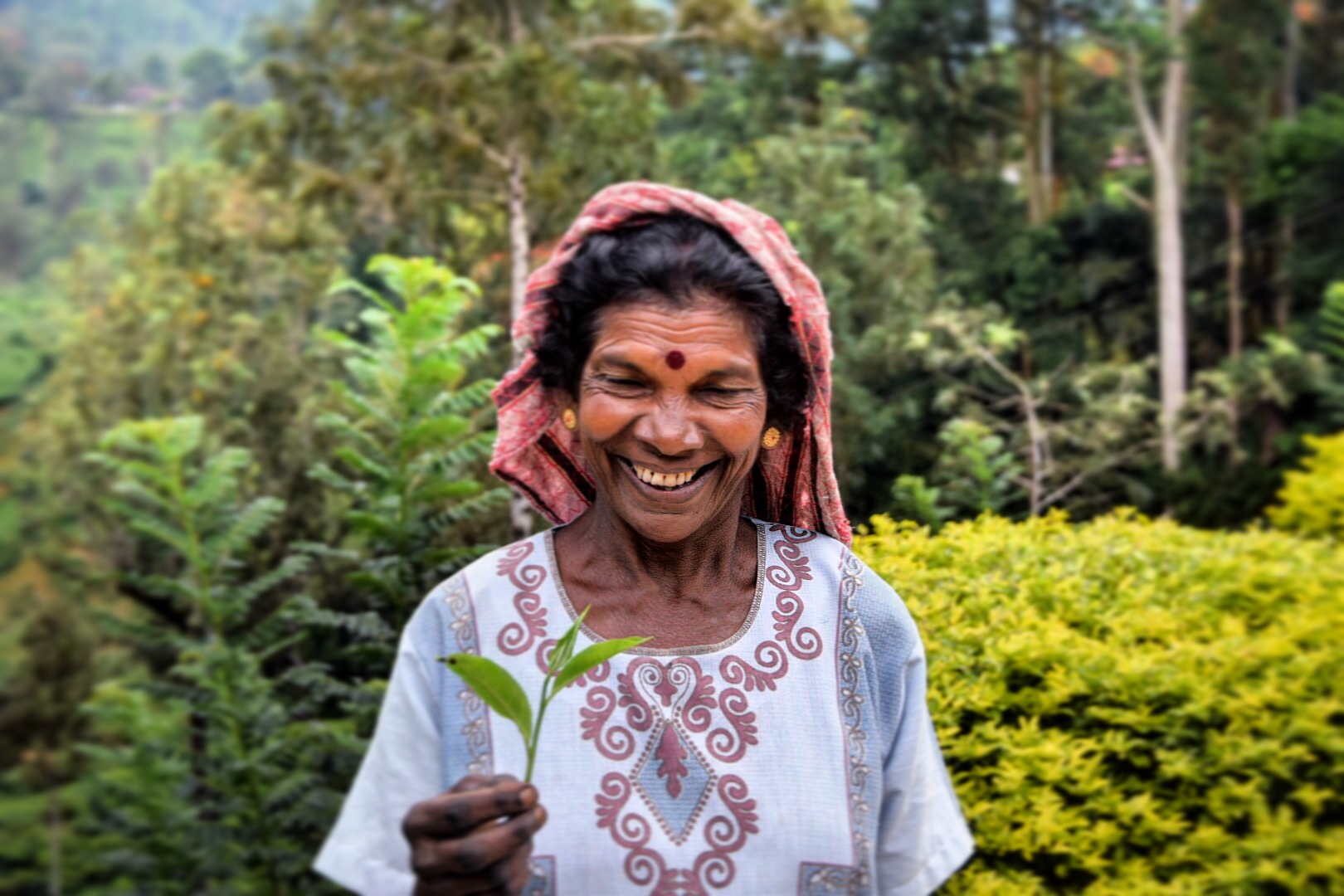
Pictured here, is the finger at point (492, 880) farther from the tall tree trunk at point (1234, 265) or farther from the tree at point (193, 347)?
the tall tree trunk at point (1234, 265)

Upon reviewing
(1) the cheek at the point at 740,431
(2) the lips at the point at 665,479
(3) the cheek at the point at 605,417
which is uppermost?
(3) the cheek at the point at 605,417

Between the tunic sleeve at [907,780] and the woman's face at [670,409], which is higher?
the woman's face at [670,409]

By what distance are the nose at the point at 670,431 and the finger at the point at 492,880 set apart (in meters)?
0.54

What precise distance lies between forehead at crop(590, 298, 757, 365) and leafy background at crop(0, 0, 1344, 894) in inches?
39.2

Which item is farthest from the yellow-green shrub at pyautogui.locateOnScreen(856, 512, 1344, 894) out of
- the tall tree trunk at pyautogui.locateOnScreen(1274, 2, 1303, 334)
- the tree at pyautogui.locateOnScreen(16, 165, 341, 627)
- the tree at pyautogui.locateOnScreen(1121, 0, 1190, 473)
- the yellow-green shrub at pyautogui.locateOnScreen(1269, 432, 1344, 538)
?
the tall tree trunk at pyautogui.locateOnScreen(1274, 2, 1303, 334)

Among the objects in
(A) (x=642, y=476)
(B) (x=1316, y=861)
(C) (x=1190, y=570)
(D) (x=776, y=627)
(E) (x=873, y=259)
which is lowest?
(B) (x=1316, y=861)

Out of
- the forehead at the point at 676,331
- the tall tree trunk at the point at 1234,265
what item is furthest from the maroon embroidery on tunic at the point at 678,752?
the tall tree trunk at the point at 1234,265

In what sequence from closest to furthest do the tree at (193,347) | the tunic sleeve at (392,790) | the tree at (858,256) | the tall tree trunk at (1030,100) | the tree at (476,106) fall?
the tunic sleeve at (392,790)
the tree at (858,256)
the tree at (476,106)
the tree at (193,347)
the tall tree trunk at (1030,100)

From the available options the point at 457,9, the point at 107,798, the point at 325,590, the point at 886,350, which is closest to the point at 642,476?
the point at 107,798

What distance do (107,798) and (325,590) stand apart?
16.8ft

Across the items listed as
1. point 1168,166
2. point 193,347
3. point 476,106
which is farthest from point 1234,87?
point 193,347

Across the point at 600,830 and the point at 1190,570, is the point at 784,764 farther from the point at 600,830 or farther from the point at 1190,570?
the point at 1190,570

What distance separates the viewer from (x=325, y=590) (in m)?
8.81

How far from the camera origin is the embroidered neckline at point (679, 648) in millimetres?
1644
